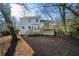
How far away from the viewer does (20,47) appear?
1.19 meters

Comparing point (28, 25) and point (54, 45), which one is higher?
point (28, 25)

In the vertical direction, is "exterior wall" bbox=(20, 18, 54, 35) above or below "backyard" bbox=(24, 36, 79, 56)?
above

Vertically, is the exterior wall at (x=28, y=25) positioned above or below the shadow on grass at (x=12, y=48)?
above

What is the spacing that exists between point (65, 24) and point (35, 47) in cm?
29

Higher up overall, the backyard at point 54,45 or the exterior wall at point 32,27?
the exterior wall at point 32,27

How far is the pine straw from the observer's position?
1.19 metres

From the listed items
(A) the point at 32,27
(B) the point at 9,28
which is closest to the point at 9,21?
(B) the point at 9,28

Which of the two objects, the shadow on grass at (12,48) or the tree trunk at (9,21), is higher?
the tree trunk at (9,21)

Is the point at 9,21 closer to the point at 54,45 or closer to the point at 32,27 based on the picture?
the point at 32,27

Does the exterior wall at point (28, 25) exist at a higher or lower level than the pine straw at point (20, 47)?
higher

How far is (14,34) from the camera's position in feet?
3.89

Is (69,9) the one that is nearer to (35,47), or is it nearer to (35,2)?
(35,2)

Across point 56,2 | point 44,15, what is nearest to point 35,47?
point 44,15

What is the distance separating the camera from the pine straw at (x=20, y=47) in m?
1.19
